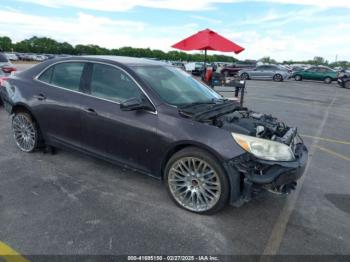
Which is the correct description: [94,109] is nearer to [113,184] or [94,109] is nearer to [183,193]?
[113,184]

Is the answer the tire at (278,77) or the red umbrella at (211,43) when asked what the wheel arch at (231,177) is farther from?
the tire at (278,77)

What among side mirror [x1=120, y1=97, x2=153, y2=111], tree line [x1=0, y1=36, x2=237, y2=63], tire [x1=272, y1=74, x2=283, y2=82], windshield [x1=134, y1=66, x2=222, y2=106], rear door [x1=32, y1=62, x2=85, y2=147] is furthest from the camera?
tree line [x1=0, y1=36, x2=237, y2=63]

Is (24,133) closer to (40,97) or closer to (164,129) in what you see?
(40,97)

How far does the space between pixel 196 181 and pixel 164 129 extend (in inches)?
26.8

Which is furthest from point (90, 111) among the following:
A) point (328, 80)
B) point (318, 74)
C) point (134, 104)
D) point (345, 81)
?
point (318, 74)

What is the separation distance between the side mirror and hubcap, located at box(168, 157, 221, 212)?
76cm

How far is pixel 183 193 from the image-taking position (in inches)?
140

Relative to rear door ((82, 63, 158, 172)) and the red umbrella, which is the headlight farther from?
the red umbrella

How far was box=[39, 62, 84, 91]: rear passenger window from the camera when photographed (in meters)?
4.34

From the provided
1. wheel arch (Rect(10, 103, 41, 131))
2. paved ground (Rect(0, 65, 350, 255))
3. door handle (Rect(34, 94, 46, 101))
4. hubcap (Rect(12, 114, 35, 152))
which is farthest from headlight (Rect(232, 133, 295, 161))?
hubcap (Rect(12, 114, 35, 152))

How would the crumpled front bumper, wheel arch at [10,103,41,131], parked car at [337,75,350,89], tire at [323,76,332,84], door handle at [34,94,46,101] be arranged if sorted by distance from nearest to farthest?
the crumpled front bumper < door handle at [34,94,46,101] < wheel arch at [10,103,41,131] < parked car at [337,75,350,89] < tire at [323,76,332,84]

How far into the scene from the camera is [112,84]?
4.00 metres

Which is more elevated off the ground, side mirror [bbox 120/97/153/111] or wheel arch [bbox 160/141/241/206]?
side mirror [bbox 120/97/153/111]

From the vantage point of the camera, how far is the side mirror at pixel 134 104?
358 centimetres
